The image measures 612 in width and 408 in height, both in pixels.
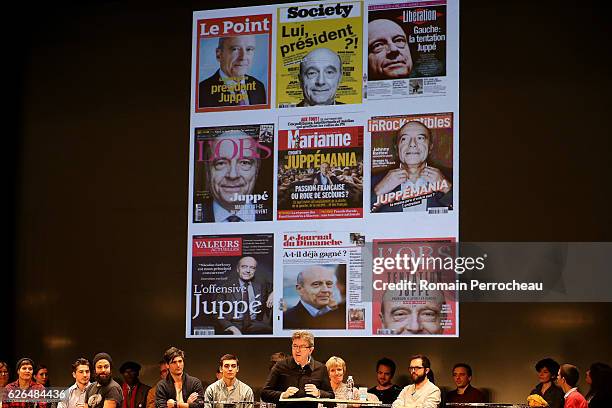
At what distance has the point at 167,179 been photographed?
1007cm

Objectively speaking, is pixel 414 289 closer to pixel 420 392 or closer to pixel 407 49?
pixel 420 392

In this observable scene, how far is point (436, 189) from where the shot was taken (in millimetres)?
9125

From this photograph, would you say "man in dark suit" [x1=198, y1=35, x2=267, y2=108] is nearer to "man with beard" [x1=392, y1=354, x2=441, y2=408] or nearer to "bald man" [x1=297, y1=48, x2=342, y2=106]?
"bald man" [x1=297, y1=48, x2=342, y2=106]

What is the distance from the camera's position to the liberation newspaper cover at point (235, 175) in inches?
381

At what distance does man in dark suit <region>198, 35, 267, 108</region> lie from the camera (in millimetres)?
9805

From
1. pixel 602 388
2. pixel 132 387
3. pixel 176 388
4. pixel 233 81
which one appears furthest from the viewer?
pixel 233 81

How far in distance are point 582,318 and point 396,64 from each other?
114 inches

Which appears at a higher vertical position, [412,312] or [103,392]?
[412,312]

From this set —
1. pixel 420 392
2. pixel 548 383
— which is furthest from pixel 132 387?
pixel 548 383

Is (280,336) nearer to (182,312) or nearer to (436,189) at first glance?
(182,312)

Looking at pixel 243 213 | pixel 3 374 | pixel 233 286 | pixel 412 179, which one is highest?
pixel 412 179

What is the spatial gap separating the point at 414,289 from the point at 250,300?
161 cm

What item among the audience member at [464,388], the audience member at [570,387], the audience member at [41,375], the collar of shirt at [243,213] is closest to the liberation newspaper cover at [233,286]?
the collar of shirt at [243,213]

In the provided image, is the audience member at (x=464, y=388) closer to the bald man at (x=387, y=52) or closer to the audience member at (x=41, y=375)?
the bald man at (x=387, y=52)
